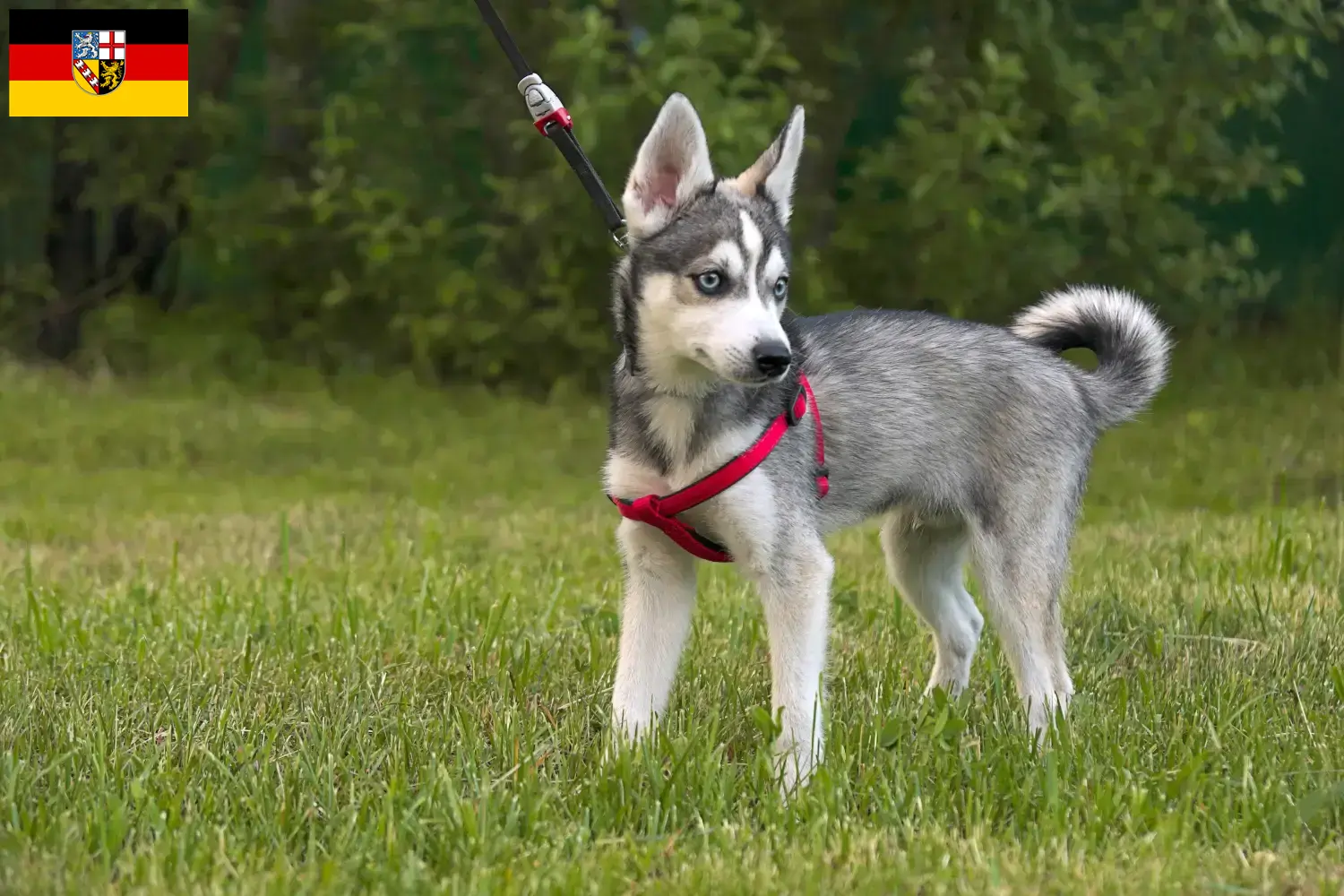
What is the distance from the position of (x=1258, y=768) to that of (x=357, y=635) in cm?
286

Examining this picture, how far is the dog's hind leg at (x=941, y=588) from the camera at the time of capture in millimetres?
4773

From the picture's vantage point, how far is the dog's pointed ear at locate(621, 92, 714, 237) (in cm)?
383

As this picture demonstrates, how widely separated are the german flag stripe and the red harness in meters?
8.19

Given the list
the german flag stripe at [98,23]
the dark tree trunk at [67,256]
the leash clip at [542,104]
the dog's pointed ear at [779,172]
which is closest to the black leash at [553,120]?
the leash clip at [542,104]

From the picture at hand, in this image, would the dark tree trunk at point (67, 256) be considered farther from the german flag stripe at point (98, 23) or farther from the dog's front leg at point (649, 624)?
the dog's front leg at point (649, 624)

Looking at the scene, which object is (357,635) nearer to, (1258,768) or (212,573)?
(212,573)

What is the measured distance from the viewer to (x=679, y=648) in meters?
4.05

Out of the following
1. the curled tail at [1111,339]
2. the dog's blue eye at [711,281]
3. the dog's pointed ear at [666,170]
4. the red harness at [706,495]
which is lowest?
the red harness at [706,495]

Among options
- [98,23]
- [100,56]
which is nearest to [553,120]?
[100,56]

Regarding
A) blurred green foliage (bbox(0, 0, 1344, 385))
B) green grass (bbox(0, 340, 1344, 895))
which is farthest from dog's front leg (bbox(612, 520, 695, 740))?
blurred green foliage (bbox(0, 0, 1344, 385))

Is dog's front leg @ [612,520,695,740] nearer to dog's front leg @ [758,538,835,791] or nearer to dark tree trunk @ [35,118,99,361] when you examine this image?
dog's front leg @ [758,538,835,791]

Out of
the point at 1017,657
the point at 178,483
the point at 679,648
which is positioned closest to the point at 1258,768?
the point at 1017,657

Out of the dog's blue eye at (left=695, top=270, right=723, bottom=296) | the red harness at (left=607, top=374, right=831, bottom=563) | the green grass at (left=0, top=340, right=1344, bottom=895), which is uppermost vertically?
the dog's blue eye at (left=695, top=270, right=723, bottom=296)

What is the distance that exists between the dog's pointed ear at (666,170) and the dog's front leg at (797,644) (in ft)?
3.06
